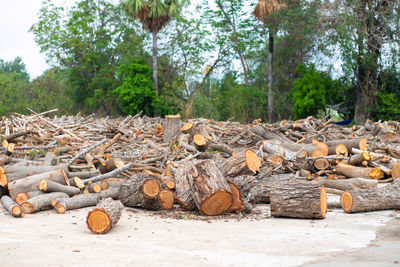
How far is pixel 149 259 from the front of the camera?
15.3ft

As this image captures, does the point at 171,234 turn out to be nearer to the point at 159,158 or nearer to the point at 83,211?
the point at 83,211

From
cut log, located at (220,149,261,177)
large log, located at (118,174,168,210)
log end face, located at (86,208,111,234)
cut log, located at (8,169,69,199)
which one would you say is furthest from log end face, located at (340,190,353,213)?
cut log, located at (8,169,69,199)

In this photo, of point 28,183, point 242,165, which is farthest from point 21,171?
point 242,165

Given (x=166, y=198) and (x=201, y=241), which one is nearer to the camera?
(x=201, y=241)

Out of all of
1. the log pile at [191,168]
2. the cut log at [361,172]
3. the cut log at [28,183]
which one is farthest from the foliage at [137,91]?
the cut log at [28,183]

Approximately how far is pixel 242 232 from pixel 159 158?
6.07 meters

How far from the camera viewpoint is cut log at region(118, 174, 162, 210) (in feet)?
24.3

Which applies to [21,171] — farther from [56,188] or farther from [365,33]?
[365,33]

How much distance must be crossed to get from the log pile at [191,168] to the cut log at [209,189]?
16 mm

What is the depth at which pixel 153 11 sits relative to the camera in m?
30.7

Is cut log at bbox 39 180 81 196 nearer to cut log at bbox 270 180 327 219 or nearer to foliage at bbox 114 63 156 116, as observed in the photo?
cut log at bbox 270 180 327 219

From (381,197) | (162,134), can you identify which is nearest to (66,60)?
(162,134)

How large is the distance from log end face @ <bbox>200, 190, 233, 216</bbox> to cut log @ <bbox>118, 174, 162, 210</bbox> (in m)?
0.89

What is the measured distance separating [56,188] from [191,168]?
8.49 ft
